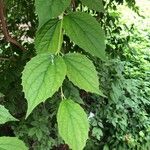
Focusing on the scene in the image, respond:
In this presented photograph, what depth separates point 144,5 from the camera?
803cm

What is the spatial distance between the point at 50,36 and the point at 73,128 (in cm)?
18

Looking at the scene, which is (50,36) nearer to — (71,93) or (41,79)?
(41,79)

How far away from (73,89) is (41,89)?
5.10 feet

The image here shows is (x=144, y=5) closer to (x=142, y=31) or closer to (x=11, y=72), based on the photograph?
(x=142, y=31)

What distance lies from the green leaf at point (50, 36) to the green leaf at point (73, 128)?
4.9 inches

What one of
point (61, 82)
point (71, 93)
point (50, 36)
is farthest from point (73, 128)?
point (71, 93)

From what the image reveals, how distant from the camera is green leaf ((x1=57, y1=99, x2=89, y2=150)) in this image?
53cm

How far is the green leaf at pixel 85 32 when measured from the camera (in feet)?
2.09

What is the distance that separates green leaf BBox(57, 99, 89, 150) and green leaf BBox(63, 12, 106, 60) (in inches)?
5.1

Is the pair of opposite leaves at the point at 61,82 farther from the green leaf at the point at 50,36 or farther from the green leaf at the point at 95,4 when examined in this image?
the green leaf at the point at 95,4

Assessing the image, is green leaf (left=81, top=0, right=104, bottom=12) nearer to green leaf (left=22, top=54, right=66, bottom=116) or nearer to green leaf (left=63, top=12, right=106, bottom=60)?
green leaf (left=63, top=12, right=106, bottom=60)

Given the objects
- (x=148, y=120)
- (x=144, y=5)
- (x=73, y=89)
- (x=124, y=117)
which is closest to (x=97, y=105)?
(x=124, y=117)

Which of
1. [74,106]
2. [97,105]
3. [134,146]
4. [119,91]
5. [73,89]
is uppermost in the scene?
[74,106]

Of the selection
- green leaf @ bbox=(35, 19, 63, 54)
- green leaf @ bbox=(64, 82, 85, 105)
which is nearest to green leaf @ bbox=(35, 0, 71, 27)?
green leaf @ bbox=(35, 19, 63, 54)
